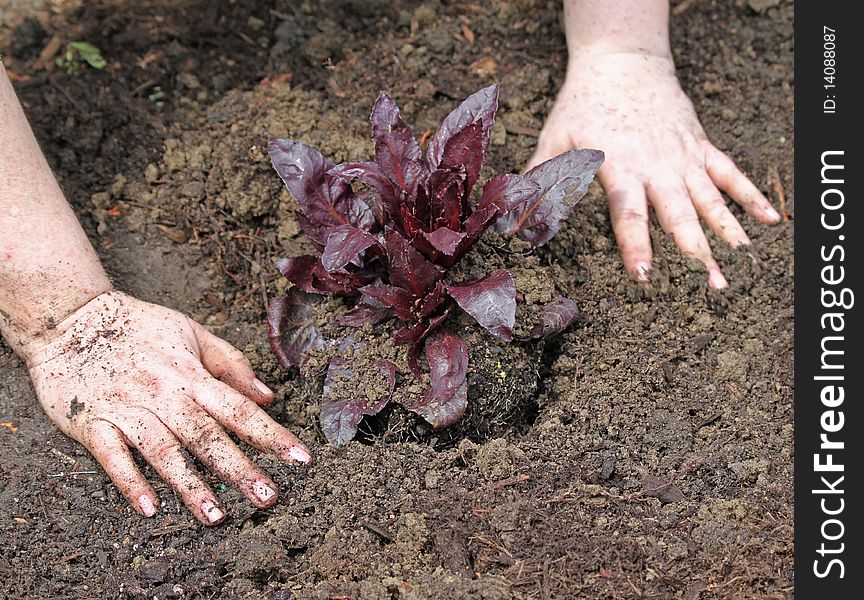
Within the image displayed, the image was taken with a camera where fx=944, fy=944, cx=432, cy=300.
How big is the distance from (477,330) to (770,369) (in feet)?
3.12

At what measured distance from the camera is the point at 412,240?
273 cm

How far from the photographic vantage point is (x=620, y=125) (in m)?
3.36

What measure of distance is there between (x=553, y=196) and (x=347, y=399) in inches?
34.3

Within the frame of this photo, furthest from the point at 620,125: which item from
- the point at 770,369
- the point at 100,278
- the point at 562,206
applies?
the point at 100,278

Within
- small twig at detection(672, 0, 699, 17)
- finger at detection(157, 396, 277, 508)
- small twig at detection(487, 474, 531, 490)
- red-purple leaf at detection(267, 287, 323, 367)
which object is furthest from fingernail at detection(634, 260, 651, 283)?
small twig at detection(672, 0, 699, 17)

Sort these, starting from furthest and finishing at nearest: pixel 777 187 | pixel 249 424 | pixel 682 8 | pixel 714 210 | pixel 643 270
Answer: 1. pixel 682 8
2. pixel 777 187
3. pixel 714 210
4. pixel 643 270
5. pixel 249 424

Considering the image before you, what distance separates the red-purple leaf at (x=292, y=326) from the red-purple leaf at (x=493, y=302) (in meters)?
0.54

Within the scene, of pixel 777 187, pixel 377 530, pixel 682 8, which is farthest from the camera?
pixel 682 8

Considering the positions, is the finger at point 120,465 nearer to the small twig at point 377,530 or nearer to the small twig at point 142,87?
the small twig at point 377,530

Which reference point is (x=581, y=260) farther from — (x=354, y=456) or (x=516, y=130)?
(x=354, y=456)

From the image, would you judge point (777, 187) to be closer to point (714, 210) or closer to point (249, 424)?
point (714, 210)

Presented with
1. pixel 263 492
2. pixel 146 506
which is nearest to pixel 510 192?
pixel 263 492

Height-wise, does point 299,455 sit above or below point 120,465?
below

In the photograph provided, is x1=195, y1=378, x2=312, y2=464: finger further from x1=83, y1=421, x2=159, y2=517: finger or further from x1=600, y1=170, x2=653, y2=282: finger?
x1=600, y1=170, x2=653, y2=282: finger
